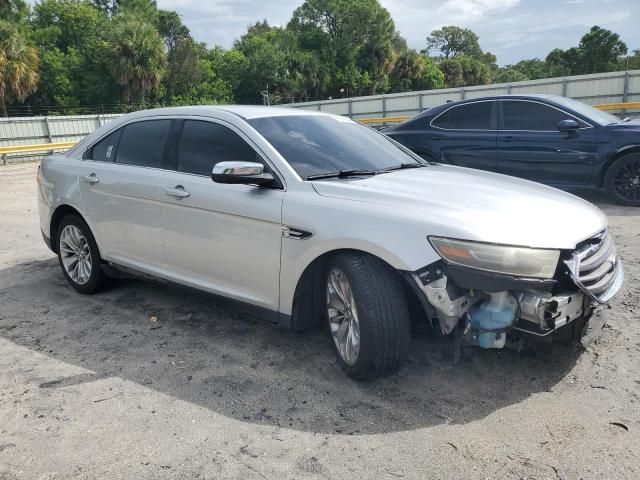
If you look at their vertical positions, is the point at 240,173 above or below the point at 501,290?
above

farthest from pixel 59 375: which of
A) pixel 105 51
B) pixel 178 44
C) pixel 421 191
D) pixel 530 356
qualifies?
pixel 178 44

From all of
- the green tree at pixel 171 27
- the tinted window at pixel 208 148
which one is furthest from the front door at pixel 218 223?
the green tree at pixel 171 27

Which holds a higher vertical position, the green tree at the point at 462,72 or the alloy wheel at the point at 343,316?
the green tree at the point at 462,72

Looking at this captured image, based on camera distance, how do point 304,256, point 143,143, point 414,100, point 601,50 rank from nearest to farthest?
point 304,256
point 143,143
point 414,100
point 601,50

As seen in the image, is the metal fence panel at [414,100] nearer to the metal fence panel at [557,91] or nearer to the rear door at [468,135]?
the metal fence panel at [557,91]

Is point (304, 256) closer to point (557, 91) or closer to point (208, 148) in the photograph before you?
point (208, 148)

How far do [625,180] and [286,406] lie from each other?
260 inches

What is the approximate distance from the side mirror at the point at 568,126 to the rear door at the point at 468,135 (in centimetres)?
97

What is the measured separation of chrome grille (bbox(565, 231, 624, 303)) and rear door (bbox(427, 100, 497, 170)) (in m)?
5.20

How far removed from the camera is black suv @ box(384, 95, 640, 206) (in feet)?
25.0

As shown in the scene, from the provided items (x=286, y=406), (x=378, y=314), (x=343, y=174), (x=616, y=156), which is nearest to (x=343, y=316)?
(x=378, y=314)

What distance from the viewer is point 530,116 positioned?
8094mm

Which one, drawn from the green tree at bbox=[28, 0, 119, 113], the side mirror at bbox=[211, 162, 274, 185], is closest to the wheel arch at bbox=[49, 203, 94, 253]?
the side mirror at bbox=[211, 162, 274, 185]

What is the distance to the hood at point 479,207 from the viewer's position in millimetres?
2885
